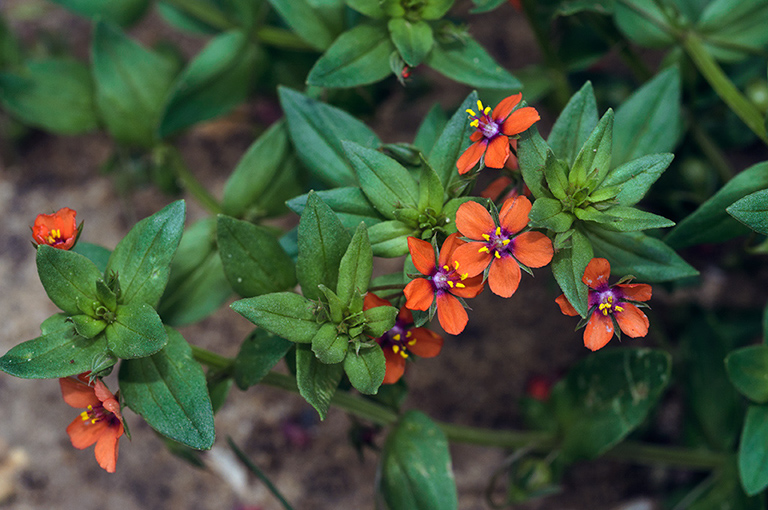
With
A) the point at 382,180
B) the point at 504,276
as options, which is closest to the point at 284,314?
the point at 382,180

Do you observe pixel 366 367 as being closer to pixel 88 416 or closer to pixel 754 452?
pixel 88 416

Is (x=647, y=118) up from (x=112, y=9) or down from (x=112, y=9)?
down

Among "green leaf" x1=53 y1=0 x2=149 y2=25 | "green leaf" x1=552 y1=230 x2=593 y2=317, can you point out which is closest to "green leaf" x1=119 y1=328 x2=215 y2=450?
"green leaf" x1=552 y1=230 x2=593 y2=317

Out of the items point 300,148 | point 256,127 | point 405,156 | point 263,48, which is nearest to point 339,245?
point 405,156

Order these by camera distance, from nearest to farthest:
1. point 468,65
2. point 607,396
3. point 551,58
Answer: point 468,65 → point 607,396 → point 551,58

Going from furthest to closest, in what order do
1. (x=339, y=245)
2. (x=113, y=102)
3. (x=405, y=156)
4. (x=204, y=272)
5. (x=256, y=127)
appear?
(x=256, y=127) → (x=113, y=102) → (x=204, y=272) → (x=405, y=156) → (x=339, y=245)

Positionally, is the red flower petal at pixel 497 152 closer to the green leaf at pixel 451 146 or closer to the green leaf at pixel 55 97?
the green leaf at pixel 451 146

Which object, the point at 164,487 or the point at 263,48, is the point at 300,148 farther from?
the point at 164,487
